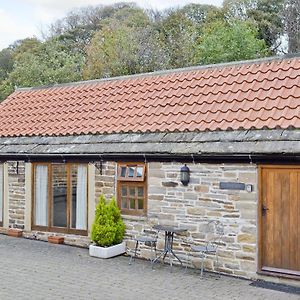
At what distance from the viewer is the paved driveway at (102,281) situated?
7543 mm

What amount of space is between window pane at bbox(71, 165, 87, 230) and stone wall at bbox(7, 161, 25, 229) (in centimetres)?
178

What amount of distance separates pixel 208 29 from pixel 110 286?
82.8ft

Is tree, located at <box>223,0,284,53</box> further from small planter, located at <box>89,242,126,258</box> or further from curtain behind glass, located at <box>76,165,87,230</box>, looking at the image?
small planter, located at <box>89,242,126,258</box>

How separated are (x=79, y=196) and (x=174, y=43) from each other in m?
22.4

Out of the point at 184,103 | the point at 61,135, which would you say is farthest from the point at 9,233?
the point at 184,103

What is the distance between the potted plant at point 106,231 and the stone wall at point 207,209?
0.34 metres

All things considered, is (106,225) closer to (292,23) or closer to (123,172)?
(123,172)

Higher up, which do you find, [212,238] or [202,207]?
[202,207]

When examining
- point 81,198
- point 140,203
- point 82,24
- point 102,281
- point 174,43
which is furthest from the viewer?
point 82,24

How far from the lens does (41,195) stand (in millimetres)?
12320

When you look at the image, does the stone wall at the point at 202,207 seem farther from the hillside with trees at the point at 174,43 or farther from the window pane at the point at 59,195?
the hillside with trees at the point at 174,43

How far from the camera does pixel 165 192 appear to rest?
9922 mm

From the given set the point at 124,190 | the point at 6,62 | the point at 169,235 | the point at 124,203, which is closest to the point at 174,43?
the point at 6,62

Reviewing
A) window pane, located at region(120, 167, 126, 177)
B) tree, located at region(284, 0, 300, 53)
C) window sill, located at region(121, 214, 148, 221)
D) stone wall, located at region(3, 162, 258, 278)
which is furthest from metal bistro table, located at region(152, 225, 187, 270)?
tree, located at region(284, 0, 300, 53)
